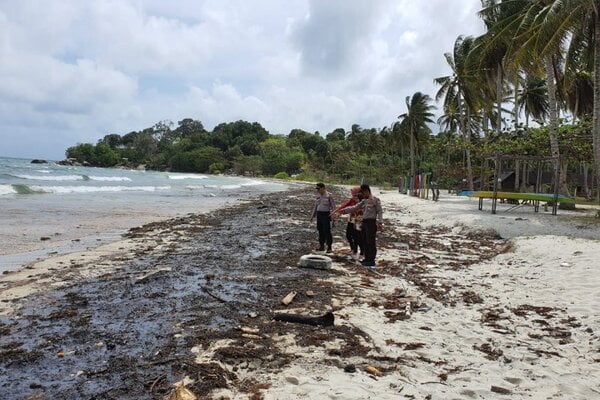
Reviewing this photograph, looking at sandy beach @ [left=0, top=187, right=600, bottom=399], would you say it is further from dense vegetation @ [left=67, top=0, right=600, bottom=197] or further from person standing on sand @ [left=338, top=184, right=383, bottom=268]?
dense vegetation @ [left=67, top=0, right=600, bottom=197]

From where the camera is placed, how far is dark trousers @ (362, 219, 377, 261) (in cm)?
988

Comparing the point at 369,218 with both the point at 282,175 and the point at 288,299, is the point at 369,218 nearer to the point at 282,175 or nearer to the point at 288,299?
the point at 288,299

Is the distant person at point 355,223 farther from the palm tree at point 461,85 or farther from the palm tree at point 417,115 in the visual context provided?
the palm tree at point 417,115

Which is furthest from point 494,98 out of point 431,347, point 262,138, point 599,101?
point 262,138

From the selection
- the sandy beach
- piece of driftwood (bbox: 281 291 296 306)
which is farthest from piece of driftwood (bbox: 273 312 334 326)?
piece of driftwood (bbox: 281 291 296 306)

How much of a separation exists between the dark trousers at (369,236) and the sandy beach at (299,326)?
333mm

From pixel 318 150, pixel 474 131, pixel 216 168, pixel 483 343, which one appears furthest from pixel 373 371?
pixel 216 168

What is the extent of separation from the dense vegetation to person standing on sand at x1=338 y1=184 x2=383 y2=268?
10.3 metres

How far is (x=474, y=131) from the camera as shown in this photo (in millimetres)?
58094

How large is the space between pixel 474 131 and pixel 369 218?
5269 centimetres

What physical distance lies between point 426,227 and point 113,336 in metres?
14.3

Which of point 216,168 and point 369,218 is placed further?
point 216,168

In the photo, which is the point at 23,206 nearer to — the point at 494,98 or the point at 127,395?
the point at 127,395

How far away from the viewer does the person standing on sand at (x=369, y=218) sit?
981 cm
